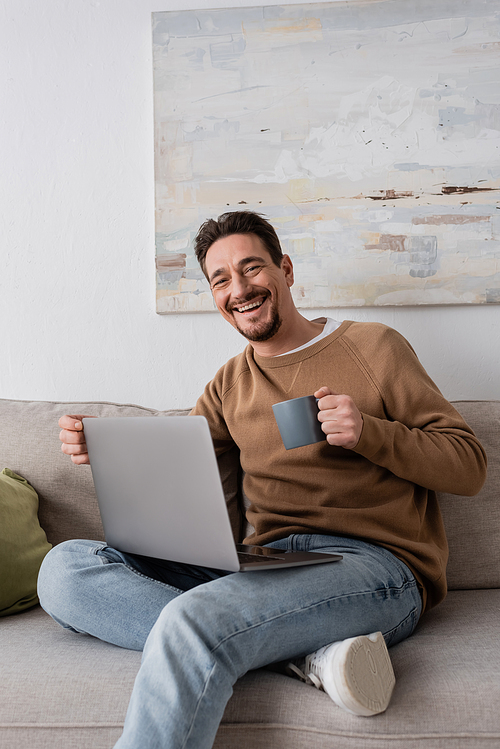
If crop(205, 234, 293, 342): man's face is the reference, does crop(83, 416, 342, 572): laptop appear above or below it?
below

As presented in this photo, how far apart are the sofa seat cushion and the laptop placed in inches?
7.6

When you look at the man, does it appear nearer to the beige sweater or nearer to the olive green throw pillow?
the beige sweater

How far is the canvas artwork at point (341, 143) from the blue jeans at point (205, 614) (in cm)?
87

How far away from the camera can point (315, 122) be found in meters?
1.76

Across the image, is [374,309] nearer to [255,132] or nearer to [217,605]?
Result: [255,132]

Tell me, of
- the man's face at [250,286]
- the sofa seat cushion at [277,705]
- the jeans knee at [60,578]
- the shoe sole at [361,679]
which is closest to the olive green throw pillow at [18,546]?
the jeans knee at [60,578]

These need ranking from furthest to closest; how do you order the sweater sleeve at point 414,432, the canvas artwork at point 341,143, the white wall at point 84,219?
1. the white wall at point 84,219
2. the canvas artwork at point 341,143
3. the sweater sleeve at point 414,432

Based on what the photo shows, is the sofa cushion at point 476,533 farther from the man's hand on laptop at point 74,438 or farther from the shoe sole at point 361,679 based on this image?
the man's hand on laptop at point 74,438

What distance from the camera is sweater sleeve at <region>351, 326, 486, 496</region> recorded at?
1102 mm

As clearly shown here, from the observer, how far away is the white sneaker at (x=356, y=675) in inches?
32.7

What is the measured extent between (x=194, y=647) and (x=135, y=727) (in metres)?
0.12

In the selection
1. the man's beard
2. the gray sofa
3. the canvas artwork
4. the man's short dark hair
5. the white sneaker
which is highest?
the canvas artwork

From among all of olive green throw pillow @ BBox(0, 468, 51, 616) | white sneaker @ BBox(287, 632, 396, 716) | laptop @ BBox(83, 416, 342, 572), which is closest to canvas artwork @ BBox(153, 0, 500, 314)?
olive green throw pillow @ BBox(0, 468, 51, 616)

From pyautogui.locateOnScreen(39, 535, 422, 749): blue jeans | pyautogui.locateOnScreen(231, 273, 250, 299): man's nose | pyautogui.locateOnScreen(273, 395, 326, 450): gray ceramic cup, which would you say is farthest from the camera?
pyautogui.locateOnScreen(231, 273, 250, 299): man's nose
